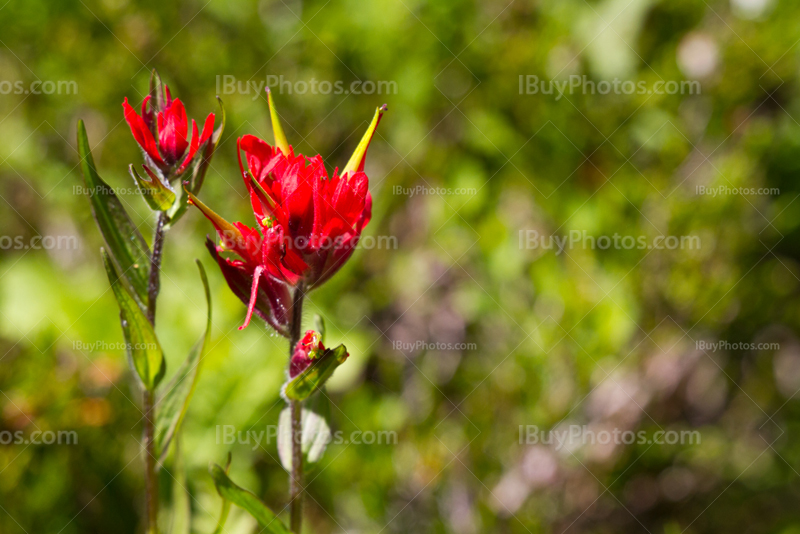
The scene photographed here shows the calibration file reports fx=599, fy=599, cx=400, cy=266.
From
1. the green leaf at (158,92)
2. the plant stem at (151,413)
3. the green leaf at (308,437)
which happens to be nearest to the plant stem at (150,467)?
the plant stem at (151,413)

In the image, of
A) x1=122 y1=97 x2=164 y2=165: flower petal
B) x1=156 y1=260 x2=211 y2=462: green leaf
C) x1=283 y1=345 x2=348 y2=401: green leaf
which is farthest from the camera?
x1=156 y1=260 x2=211 y2=462: green leaf

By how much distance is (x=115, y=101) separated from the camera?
2.94 m

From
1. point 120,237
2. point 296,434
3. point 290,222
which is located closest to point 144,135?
point 120,237

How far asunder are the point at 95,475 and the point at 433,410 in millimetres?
1238

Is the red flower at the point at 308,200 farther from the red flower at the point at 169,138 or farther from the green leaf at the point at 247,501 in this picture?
the green leaf at the point at 247,501

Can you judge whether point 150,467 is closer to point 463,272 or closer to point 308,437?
point 308,437

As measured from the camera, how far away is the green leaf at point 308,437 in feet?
3.89

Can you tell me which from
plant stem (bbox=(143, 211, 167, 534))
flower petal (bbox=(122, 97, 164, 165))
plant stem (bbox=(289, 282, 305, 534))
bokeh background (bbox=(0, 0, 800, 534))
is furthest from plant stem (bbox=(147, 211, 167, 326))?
bokeh background (bbox=(0, 0, 800, 534))

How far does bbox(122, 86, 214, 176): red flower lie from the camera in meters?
1.10

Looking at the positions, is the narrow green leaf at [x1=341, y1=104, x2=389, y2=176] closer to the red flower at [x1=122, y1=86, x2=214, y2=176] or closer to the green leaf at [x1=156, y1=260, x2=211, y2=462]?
the red flower at [x1=122, y1=86, x2=214, y2=176]

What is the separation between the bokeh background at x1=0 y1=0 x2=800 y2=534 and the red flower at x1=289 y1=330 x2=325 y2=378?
1.13m

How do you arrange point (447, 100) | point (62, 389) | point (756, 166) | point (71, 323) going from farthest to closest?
1. point (447, 100)
2. point (756, 166)
3. point (71, 323)
4. point (62, 389)

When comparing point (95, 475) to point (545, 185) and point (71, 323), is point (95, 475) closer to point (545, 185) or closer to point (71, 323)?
point (71, 323)

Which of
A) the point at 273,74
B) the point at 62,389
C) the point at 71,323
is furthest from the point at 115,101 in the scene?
the point at 62,389
